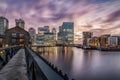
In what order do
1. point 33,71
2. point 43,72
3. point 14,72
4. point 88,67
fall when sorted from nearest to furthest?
point 43,72
point 33,71
point 14,72
point 88,67

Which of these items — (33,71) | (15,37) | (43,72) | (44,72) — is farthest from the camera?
(15,37)

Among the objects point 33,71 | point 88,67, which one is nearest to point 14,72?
point 33,71

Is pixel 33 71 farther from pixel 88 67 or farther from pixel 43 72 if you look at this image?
pixel 88 67

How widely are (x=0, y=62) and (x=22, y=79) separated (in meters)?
7.77

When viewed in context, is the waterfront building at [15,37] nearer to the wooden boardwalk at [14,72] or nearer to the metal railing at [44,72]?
the wooden boardwalk at [14,72]

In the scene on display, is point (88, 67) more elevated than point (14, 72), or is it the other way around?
point (14, 72)

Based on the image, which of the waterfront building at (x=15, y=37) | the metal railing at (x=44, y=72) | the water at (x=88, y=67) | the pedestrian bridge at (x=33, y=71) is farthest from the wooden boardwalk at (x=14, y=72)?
the waterfront building at (x=15, y=37)

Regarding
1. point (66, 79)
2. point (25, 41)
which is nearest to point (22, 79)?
point (66, 79)

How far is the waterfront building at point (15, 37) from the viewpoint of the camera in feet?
279

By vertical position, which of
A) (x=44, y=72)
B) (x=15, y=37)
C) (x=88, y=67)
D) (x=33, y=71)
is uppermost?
(x=15, y=37)

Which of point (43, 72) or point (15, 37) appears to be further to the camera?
point (15, 37)

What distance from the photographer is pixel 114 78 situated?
104 feet

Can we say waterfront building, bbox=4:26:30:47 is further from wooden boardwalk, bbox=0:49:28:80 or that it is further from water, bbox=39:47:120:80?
wooden boardwalk, bbox=0:49:28:80

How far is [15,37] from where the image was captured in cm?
8612
